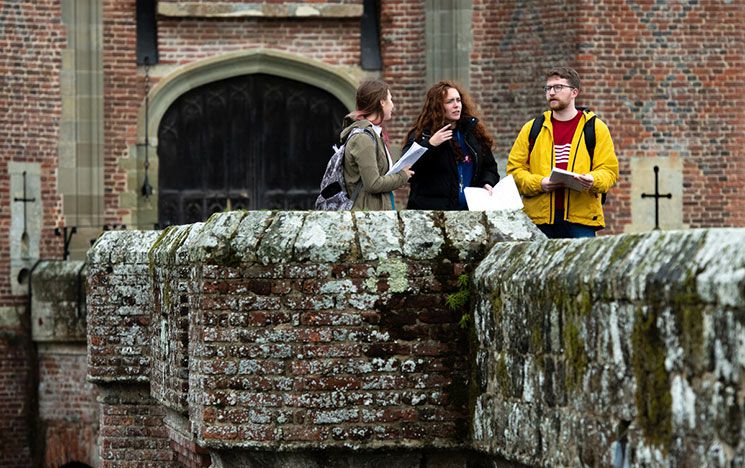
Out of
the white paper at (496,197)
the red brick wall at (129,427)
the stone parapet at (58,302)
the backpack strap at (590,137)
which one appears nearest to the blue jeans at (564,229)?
the backpack strap at (590,137)

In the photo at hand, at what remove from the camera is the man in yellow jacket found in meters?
8.33

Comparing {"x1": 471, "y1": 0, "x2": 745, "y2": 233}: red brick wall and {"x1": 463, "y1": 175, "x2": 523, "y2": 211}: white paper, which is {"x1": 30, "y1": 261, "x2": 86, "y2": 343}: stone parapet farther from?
{"x1": 463, "y1": 175, "x2": 523, "y2": 211}: white paper

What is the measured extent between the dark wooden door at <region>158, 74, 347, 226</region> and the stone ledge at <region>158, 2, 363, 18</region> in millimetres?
754

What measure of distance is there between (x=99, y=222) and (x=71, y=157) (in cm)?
80

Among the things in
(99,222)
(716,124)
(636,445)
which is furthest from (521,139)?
(99,222)

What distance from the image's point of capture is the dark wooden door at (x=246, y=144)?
22.0 metres

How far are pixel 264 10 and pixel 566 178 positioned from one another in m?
14.1

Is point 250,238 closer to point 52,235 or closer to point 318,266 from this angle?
point 318,266

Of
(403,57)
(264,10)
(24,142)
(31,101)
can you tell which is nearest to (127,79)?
(31,101)

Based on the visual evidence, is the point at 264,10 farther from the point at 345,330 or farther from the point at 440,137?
the point at 345,330

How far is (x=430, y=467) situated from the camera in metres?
7.00

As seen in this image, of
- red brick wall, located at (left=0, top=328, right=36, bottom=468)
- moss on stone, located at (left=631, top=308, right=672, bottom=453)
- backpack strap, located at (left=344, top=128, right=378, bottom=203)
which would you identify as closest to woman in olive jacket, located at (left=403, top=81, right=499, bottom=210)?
backpack strap, located at (left=344, top=128, right=378, bottom=203)

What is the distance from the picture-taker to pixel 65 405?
21438 millimetres

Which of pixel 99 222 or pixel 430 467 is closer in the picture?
pixel 430 467
